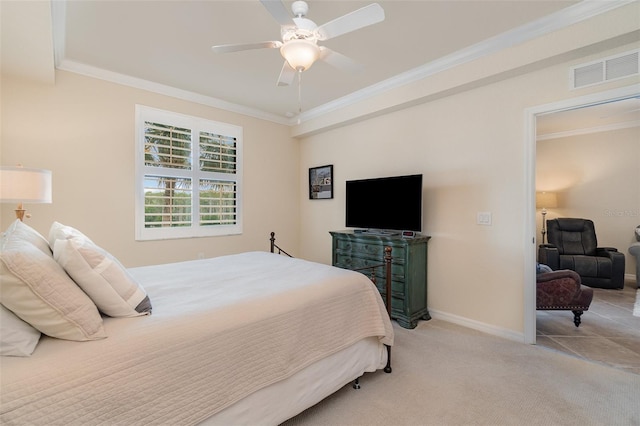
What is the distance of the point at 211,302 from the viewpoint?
1.51m

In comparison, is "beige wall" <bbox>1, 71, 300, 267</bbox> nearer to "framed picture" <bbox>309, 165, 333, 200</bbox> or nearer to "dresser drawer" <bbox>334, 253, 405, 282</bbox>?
"framed picture" <bbox>309, 165, 333, 200</bbox>

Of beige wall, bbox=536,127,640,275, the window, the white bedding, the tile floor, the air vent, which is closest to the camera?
the white bedding

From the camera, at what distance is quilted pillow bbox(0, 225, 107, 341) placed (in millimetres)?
1011

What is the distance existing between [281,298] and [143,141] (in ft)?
9.92

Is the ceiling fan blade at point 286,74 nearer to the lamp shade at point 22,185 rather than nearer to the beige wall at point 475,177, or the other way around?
the beige wall at point 475,177

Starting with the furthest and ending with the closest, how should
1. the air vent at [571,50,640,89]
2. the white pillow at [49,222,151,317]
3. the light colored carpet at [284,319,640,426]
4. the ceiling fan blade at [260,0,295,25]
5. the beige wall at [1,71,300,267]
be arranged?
the beige wall at [1,71,300,267]
the air vent at [571,50,640,89]
the light colored carpet at [284,319,640,426]
the ceiling fan blade at [260,0,295,25]
the white pillow at [49,222,151,317]

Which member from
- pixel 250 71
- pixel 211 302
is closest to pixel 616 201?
pixel 250 71

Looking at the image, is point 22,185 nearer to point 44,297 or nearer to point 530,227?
point 44,297

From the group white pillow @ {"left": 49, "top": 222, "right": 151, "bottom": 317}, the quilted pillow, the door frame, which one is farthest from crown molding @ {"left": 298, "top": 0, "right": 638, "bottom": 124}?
the quilted pillow

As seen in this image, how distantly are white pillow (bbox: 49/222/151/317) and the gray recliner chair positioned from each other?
5.66 m

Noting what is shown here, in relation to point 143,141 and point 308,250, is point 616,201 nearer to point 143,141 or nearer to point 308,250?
point 308,250

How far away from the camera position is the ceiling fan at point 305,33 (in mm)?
1678

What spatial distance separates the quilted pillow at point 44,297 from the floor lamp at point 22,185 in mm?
1330

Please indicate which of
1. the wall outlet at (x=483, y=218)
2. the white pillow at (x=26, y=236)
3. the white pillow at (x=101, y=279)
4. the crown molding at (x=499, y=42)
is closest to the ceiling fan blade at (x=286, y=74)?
the crown molding at (x=499, y=42)
